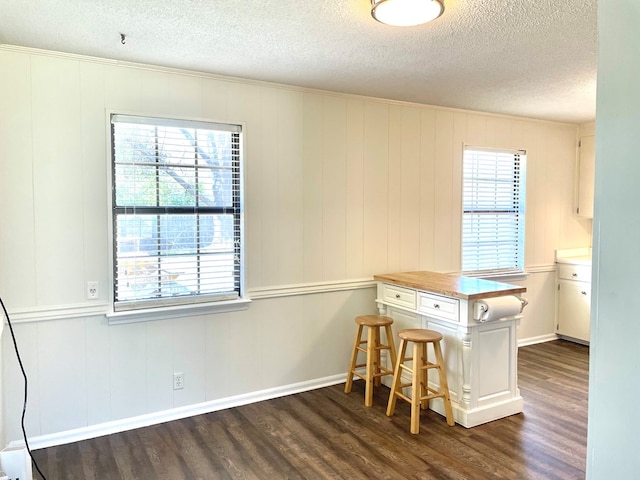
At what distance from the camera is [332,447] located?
287 cm

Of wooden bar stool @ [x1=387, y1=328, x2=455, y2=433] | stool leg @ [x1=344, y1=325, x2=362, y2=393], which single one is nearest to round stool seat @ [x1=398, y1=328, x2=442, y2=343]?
wooden bar stool @ [x1=387, y1=328, x2=455, y2=433]

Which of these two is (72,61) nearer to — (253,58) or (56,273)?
(253,58)

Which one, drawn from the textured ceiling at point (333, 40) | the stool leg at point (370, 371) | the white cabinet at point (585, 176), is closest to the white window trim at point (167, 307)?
the textured ceiling at point (333, 40)

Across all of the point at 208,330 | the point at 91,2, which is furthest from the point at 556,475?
the point at 91,2

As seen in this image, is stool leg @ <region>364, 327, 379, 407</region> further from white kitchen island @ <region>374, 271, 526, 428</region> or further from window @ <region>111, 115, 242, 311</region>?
window @ <region>111, 115, 242, 311</region>

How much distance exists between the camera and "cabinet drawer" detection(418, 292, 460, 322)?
126 inches

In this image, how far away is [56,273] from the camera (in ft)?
9.45

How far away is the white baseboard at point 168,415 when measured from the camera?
2877 millimetres

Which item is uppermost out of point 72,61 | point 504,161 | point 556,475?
point 72,61

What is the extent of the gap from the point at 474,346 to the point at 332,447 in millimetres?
1146

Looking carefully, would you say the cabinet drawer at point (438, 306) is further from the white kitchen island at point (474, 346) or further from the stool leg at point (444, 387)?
the stool leg at point (444, 387)

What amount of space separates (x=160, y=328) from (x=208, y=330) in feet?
1.11

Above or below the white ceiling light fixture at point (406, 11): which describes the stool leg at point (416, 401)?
below

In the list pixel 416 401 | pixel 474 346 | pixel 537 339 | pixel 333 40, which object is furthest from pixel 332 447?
pixel 537 339
